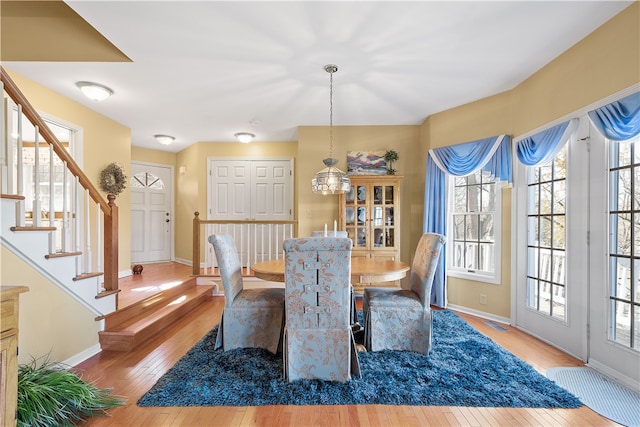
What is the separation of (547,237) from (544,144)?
0.92 metres

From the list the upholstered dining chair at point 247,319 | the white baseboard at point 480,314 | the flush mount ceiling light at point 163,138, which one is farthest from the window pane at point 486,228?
the flush mount ceiling light at point 163,138

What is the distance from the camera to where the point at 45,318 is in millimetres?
2174

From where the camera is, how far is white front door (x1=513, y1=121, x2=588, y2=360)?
2.52 metres

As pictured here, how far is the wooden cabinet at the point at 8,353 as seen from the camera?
1.20m

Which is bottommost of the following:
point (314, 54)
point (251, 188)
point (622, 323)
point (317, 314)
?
point (622, 323)

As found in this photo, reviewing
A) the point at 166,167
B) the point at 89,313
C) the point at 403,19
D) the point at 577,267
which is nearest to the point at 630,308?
the point at 577,267

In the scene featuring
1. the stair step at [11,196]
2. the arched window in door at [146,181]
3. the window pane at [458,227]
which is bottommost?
the window pane at [458,227]

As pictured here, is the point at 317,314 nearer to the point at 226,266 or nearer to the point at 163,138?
the point at 226,266

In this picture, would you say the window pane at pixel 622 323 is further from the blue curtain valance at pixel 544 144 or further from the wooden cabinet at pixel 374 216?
the wooden cabinet at pixel 374 216

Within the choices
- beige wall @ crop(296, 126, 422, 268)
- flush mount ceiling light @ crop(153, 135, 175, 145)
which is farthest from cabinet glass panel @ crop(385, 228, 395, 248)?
flush mount ceiling light @ crop(153, 135, 175, 145)

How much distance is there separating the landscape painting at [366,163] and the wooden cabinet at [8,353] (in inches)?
153

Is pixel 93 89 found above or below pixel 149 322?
above

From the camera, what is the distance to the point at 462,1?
2.04 metres

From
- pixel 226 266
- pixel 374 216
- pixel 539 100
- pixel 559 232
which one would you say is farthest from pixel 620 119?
pixel 226 266
